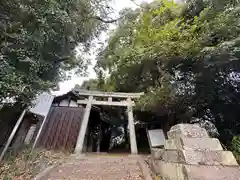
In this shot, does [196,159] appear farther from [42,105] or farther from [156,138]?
[42,105]

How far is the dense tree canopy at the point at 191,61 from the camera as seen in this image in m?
5.23

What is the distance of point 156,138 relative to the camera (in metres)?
7.53

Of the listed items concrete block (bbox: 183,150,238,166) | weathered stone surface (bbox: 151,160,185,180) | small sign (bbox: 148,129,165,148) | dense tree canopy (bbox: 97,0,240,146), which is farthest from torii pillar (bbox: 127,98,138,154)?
concrete block (bbox: 183,150,238,166)

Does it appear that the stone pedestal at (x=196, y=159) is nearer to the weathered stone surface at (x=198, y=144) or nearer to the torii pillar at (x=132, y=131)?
the weathered stone surface at (x=198, y=144)

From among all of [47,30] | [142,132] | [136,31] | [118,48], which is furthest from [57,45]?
[142,132]

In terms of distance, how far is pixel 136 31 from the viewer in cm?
839

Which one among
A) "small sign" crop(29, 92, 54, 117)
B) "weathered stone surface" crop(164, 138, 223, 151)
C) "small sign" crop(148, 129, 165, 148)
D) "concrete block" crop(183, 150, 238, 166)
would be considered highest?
"small sign" crop(29, 92, 54, 117)

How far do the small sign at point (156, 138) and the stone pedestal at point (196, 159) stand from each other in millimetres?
4629

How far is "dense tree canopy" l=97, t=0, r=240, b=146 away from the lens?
523 cm

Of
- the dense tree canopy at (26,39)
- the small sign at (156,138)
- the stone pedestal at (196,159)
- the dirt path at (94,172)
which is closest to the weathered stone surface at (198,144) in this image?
the stone pedestal at (196,159)

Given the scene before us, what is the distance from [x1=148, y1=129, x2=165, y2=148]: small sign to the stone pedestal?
4629mm

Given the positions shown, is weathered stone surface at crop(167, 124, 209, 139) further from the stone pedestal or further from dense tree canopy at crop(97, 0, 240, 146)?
dense tree canopy at crop(97, 0, 240, 146)

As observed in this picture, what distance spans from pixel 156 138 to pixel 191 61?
4.37 m

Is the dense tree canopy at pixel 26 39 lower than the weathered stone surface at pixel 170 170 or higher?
higher
